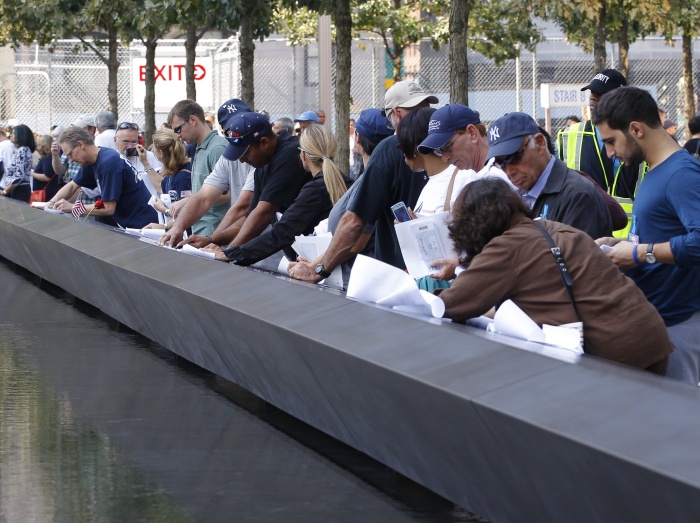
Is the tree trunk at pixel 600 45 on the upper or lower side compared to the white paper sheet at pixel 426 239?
upper

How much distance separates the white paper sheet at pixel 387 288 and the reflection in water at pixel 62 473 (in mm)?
1256

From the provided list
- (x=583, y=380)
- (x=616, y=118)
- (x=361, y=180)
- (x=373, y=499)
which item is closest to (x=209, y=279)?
(x=361, y=180)

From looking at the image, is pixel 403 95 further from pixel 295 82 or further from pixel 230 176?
pixel 295 82

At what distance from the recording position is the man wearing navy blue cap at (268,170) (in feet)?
29.4

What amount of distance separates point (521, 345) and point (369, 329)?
1017 millimetres

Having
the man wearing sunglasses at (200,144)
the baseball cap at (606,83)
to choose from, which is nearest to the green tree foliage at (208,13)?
the man wearing sunglasses at (200,144)

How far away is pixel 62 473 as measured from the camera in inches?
247

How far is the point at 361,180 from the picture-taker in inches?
292

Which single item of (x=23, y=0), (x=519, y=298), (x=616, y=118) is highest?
(x=23, y=0)

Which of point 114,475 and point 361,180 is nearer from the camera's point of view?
point 114,475

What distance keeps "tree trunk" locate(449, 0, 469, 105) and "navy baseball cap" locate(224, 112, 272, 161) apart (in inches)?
185

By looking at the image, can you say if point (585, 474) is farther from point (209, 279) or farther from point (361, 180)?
point (209, 279)

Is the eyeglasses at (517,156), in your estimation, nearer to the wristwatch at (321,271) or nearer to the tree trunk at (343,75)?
the wristwatch at (321,271)

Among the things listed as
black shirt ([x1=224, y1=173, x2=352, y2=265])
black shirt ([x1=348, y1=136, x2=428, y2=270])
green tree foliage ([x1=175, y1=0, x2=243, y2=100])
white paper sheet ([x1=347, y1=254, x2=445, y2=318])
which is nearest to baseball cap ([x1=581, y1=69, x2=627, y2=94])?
black shirt ([x1=348, y1=136, x2=428, y2=270])
